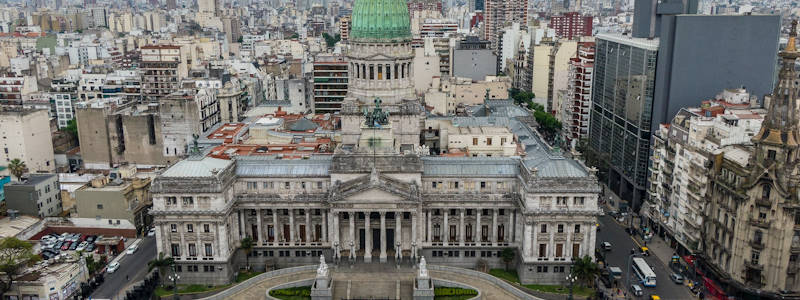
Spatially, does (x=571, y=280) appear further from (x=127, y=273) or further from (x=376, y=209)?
(x=127, y=273)

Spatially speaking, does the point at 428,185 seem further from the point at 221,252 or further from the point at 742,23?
the point at 742,23

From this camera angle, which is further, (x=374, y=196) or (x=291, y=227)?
(x=291, y=227)

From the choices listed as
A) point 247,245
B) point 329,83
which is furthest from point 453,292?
point 329,83

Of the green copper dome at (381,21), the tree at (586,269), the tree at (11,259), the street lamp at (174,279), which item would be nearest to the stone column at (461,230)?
the tree at (586,269)

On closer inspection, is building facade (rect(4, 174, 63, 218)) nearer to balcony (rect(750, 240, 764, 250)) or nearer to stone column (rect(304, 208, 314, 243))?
stone column (rect(304, 208, 314, 243))

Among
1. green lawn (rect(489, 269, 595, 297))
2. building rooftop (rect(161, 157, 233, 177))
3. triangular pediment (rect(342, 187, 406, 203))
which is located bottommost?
green lawn (rect(489, 269, 595, 297))

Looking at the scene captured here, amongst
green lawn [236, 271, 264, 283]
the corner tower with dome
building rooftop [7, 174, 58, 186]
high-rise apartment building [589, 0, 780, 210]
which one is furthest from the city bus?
building rooftop [7, 174, 58, 186]

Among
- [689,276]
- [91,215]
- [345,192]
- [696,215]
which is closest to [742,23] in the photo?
[696,215]
